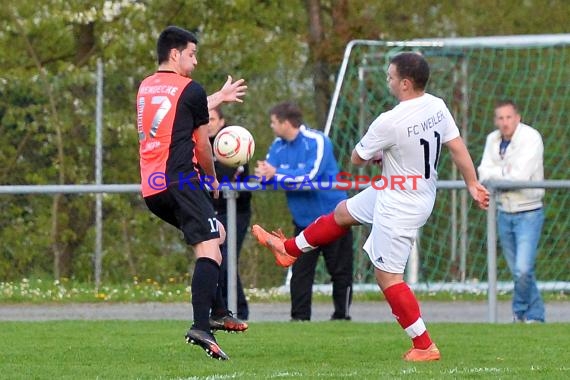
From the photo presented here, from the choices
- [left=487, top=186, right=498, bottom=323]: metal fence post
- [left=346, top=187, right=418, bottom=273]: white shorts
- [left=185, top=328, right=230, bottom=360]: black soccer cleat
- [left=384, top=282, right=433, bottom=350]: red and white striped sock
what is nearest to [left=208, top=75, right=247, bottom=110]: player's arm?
[left=346, top=187, right=418, bottom=273]: white shorts

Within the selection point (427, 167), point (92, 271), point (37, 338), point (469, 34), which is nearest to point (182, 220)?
point (427, 167)

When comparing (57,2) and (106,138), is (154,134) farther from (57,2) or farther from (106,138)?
(57,2)

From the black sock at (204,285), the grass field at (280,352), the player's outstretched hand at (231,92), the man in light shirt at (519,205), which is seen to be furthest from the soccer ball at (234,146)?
the man in light shirt at (519,205)

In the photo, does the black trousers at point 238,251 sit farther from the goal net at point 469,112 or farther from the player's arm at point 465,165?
the player's arm at point 465,165

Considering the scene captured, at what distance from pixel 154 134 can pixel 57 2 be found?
11.6 m

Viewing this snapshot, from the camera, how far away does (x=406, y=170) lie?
8.98 metres

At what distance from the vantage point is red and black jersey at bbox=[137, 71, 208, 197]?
8781 mm

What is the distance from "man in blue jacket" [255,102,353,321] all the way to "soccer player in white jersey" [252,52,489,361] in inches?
150

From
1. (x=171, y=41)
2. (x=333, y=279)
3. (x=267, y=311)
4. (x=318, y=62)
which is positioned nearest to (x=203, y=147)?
(x=171, y=41)

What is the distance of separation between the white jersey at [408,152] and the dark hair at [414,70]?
0.37 feet

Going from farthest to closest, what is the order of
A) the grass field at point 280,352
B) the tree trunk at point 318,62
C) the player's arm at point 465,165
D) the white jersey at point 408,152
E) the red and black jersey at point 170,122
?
1. the tree trunk at point 318,62
2. the player's arm at point 465,165
3. the white jersey at point 408,152
4. the red and black jersey at point 170,122
5. the grass field at point 280,352

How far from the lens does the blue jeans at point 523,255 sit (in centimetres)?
1284

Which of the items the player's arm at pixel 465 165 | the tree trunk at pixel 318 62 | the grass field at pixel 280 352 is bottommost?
the grass field at pixel 280 352

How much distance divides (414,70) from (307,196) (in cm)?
420
